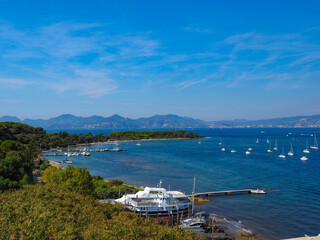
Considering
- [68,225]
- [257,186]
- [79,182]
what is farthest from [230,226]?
[257,186]

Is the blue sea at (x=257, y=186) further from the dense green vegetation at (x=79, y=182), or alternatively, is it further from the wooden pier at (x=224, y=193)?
the dense green vegetation at (x=79, y=182)

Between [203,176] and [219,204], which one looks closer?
[219,204]

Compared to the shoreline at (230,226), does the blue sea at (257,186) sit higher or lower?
lower

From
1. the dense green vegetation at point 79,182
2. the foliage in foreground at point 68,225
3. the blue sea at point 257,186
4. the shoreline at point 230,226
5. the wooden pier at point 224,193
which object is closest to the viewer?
the foliage in foreground at point 68,225

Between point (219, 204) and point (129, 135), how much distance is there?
161 m

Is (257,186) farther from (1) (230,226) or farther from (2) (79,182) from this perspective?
(2) (79,182)

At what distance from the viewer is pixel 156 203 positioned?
34000 mm

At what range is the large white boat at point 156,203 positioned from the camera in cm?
3328

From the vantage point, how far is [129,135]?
198m

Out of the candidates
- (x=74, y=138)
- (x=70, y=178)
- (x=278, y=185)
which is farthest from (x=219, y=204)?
(x=74, y=138)

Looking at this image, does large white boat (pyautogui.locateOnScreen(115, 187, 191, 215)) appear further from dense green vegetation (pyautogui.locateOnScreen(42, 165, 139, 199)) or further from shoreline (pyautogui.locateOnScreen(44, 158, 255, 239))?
shoreline (pyautogui.locateOnScreen(44, 158, 255, 239))

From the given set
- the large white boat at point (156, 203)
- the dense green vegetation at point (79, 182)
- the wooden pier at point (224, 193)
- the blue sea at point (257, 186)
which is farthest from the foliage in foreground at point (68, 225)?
the wooden pier at point (224, 193)

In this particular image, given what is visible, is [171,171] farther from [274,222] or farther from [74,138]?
[74,138]

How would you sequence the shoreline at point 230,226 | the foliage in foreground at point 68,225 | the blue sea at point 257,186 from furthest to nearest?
the blue sea at point 257,186 < the shoreline at point 230,226 < the foliage in foreground at point 68,225
